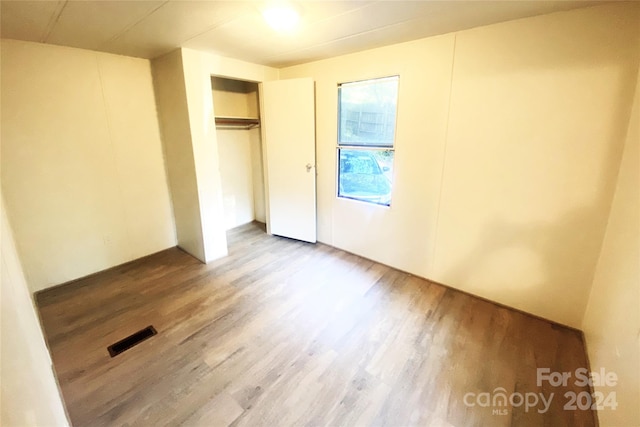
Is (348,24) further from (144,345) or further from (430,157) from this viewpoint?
(144,345)

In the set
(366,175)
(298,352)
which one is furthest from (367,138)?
(298,352)

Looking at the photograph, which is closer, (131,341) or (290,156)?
(131,341)

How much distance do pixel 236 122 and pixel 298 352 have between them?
3085mm

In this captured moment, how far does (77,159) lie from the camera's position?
271cm

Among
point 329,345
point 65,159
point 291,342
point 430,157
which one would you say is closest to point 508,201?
point 430,157

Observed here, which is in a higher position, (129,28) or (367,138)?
(129,28)

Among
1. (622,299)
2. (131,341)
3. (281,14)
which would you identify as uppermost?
(281,14)

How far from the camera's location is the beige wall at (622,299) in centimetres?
128

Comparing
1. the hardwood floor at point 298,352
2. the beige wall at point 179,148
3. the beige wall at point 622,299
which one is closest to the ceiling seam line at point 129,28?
the beige wall at point 179,148

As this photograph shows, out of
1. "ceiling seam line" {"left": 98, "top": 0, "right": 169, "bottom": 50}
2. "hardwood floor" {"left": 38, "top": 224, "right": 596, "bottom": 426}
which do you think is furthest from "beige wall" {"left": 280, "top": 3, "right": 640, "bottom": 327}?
"ceiling seam line" {"left": 98, "top": 0, "right": 169, "bottom": 50}

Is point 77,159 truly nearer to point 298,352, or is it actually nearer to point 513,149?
point 298,352

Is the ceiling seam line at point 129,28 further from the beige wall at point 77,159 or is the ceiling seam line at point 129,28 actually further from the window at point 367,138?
A: the window at point 367,138

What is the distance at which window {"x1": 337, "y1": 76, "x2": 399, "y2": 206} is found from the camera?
2766 millimetres

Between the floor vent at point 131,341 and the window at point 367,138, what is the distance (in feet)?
7.57
